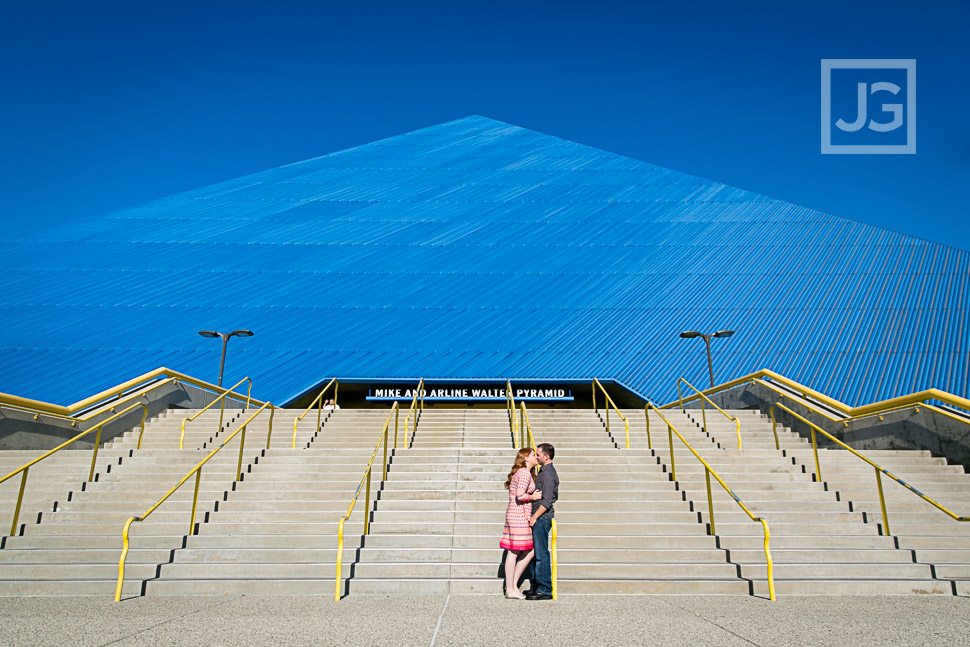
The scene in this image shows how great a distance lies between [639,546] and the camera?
577 cm

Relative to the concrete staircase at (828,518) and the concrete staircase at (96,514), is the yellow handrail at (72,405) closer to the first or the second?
the concrete staircase at (96,514)

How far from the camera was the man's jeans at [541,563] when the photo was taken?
4730mm

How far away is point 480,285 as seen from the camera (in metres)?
21.0

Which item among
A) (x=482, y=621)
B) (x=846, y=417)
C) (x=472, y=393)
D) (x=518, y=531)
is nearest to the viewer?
(x=482, y=621)

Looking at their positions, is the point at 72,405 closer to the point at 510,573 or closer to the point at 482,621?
the point at 510,573

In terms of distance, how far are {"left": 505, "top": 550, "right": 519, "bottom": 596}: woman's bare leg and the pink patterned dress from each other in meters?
0.08

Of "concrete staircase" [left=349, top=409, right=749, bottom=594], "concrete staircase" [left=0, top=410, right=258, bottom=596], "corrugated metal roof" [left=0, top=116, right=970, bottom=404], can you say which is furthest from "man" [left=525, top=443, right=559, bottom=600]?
"corrugated metal roof" [left=0, top=116, right=970, bottom=404]

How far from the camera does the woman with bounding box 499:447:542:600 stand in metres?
4.73

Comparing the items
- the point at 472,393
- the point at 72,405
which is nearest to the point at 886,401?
the point at 472,393

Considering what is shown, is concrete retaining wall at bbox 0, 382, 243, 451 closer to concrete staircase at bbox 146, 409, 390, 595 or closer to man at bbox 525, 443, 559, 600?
concrete staircase at bbox 146, 409, 390, 595

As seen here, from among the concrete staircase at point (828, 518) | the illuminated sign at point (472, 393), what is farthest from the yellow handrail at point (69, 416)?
the concrete staircase at point (828, 518)

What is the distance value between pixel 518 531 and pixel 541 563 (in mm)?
297

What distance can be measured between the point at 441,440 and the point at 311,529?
354cm

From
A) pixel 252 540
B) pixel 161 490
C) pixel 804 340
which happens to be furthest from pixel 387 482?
pixel 804 340
